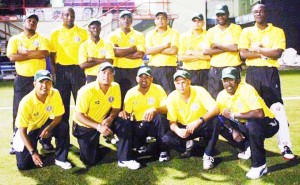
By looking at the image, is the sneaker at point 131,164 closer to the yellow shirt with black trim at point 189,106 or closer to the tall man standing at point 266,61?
the yellow shirt with black trim at point 189,106

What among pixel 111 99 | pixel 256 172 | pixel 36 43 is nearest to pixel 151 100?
pixel 111 99

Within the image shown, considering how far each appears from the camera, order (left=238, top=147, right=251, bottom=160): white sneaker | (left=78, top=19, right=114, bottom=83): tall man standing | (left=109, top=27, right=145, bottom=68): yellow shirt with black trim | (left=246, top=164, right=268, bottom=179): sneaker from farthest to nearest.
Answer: (left=109, top=27, right=145, bottom=68): yellow shirt with black trim
(left=78, top=19, right=114, bottom=83): tall man standing
(left=238, top=147, right=251, bottom=160): white sneaker
(left=246, top=164, right=268, bottom=179): sneaker

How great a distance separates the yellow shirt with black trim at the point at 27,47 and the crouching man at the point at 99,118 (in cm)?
104

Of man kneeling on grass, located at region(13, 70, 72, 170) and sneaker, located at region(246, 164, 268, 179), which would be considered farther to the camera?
man kneeling on grass, located at region(13, 70, 72, 170)

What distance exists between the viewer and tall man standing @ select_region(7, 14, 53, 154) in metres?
5.57

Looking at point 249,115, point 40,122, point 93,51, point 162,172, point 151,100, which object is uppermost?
point 93,51

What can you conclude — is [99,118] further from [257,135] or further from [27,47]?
[257,135]

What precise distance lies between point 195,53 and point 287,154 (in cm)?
220

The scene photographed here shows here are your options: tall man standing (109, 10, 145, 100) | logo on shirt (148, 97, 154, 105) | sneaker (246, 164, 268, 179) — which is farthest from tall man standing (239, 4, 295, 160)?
tall man standing (109, 10, 145, 100)

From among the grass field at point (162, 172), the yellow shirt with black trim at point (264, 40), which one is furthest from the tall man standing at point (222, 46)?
the grass field at point (162, 172)

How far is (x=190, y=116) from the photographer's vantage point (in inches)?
203

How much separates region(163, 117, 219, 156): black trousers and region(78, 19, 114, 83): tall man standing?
164 cm

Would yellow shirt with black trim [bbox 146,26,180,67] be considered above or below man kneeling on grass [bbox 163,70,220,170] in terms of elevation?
above

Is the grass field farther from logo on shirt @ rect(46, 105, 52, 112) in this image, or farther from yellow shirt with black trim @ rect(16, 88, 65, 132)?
logo on shirt @ rect(46, 105, 52, 112)
